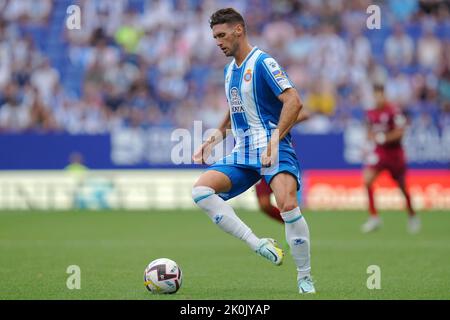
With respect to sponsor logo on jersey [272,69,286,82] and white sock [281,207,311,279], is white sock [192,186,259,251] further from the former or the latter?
sponsor logo on jersey [272,69,286,82]

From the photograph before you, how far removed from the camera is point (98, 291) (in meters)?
8.39

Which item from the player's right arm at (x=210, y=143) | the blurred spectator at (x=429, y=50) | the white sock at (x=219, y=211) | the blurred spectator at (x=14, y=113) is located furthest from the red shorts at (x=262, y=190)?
the blurred spectator at (x=429, y=50)

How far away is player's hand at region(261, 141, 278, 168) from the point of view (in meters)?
7.90

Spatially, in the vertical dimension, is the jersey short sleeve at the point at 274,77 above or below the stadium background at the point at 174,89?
below

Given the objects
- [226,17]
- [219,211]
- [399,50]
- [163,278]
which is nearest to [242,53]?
[226,17]

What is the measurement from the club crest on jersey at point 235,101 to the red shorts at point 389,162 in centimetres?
893

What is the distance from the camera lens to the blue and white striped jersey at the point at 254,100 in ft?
27.3

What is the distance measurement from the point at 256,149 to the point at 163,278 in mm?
1411

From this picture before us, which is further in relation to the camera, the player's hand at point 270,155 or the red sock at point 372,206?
the red sock at point 372,206

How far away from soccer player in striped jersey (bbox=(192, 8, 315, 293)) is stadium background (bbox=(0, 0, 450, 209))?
13505 mm

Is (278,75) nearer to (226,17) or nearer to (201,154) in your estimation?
(226,17)

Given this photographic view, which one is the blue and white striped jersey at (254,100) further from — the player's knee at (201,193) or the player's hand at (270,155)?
the player's knee at (201,193)

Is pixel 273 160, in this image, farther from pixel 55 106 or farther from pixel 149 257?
pixel 55 106

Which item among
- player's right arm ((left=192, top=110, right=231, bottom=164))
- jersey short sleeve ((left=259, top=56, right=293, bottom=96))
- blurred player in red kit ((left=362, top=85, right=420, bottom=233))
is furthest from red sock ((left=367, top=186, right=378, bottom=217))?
jersey short sleeve ((left=259, top=56, right=293, bottom=96))
